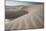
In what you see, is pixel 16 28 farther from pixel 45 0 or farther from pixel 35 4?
pixel 45 0

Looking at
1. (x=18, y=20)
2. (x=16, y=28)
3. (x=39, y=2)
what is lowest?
(x=16, y=28)

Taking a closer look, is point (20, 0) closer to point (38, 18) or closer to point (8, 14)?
point (8, 14)

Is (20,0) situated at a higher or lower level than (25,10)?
higher

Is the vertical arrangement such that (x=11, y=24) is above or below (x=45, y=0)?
below

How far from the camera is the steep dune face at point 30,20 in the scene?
3.68 feet

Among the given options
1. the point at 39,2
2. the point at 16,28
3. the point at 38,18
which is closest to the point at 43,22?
the point at 38,18

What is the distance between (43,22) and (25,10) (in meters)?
0.34

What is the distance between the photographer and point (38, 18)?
118 centimetres

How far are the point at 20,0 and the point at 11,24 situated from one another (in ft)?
1.27

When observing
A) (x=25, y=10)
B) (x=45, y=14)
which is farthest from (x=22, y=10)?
(x=45, y=14)

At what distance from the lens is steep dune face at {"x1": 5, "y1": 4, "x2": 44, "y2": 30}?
3.68 ft

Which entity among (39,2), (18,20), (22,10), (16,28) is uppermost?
(39,2)

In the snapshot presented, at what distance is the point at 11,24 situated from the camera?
1120mm

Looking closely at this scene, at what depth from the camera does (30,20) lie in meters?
1.16
